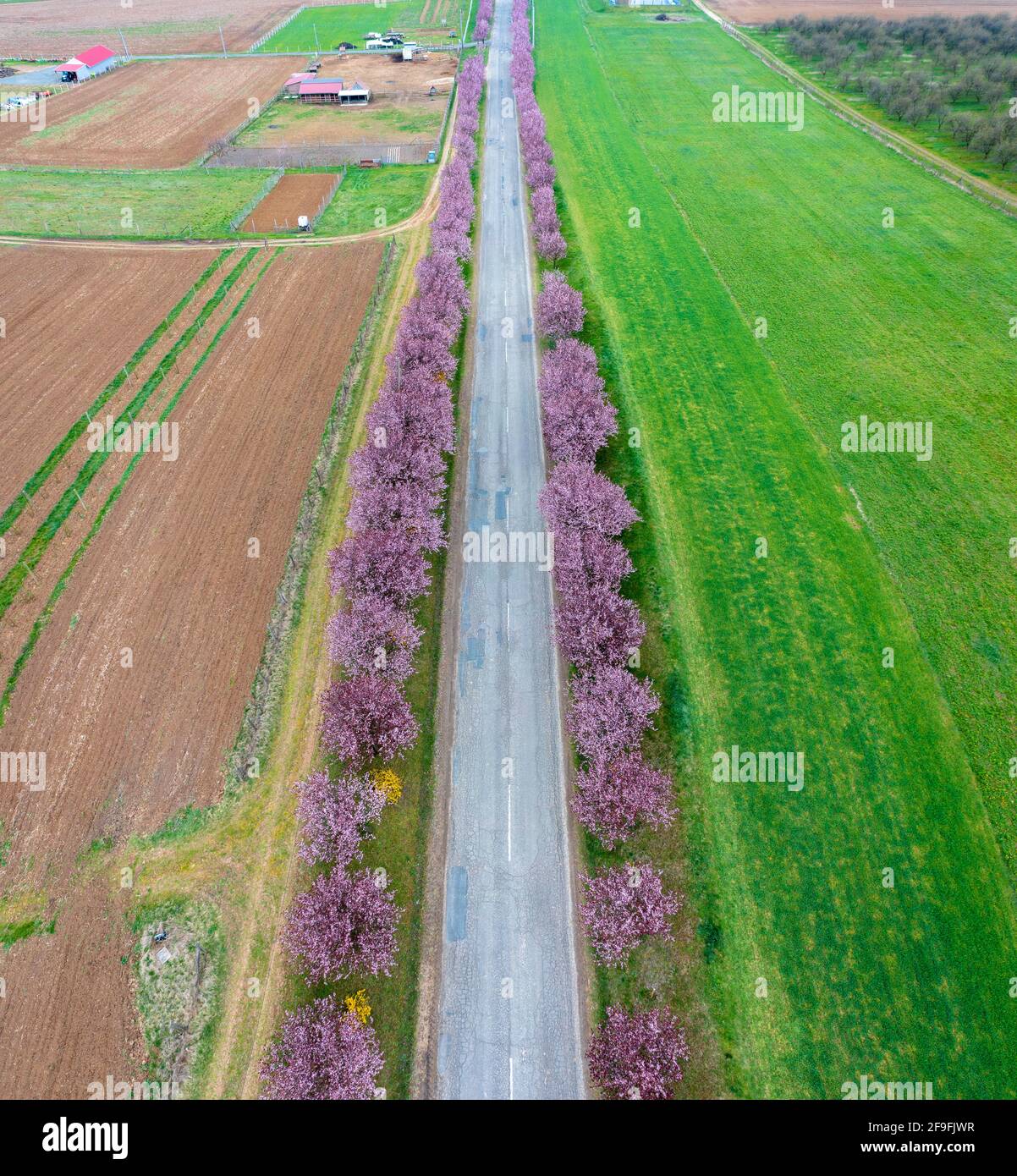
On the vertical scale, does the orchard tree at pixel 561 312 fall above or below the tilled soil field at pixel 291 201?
below

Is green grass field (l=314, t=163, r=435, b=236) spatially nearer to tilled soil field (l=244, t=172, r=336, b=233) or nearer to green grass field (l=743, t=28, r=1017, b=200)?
tilled soil field (l=244, t=172, r=336, b=233)

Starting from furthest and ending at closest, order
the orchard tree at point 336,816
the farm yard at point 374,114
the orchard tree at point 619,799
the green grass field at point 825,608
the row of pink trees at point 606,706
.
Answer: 1. the farm yard at point 374,114
2. the orchard tree at point 619,799
3. the orchard tree at point 336,816
4. the green grass field at point 825,608
5. the row of pink trees at point 606,706

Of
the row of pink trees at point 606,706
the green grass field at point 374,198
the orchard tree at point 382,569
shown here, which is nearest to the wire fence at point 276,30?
the green grass field at point 374,198

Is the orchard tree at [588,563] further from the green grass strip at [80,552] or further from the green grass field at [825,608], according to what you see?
the green grass strip at [80,552]

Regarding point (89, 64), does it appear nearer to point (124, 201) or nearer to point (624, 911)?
point (124, 201)
